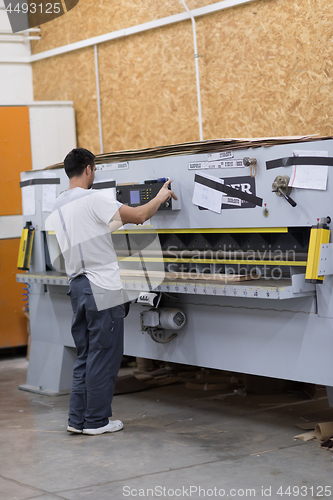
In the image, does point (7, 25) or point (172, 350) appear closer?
point (172, 350)

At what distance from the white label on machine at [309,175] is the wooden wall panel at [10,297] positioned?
3.47 m

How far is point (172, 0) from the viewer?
4859 mm

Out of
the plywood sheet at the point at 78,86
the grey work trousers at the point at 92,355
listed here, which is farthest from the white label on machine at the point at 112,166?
the plywood sheet at the point at 78,86

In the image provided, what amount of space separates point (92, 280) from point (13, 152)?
2813 mm

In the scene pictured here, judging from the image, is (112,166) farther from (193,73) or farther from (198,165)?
(193,73)

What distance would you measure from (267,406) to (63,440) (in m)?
1.22

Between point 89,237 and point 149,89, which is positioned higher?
point 149,89

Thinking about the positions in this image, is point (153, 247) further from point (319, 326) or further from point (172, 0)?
point (172, 0)

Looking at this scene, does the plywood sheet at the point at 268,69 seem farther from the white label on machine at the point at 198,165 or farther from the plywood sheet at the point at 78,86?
the plywood sheet at the point at 78,86

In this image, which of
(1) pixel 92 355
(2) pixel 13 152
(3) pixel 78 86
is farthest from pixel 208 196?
(3) pixel 78 86

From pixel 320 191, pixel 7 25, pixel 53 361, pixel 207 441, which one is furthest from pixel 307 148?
pixel 7 25

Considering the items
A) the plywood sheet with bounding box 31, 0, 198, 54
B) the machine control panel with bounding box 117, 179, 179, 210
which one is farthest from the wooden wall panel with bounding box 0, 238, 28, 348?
the machine control panel with bounding box 117, 179, 179, 210

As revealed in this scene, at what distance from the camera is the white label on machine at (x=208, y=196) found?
10.6 feet

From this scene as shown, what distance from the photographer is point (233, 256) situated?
10.8 feet
